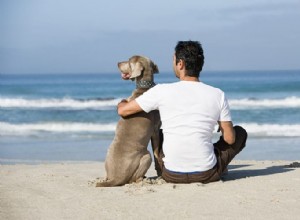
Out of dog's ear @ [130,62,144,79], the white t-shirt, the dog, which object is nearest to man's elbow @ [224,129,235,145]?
the white t-shirt

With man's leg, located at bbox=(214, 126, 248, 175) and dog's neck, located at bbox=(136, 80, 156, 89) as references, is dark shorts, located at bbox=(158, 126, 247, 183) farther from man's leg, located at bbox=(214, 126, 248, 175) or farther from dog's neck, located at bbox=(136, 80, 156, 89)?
dog's neck, located at bbox=(136, 80, 156, 89)

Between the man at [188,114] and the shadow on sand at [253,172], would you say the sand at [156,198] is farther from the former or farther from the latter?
the man at [188,114]

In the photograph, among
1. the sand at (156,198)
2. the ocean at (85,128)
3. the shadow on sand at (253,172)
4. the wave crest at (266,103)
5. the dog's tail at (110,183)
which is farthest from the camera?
the wave crest at (266,103)

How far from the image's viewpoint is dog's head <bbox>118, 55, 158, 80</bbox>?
6.07m

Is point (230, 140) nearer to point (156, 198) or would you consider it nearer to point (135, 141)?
point (135, 141)

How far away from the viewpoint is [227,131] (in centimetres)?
570

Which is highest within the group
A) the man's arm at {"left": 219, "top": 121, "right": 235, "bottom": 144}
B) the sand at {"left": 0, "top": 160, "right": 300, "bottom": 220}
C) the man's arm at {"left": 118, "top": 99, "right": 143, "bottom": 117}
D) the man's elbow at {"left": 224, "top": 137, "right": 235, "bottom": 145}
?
the man's arm at {"left": 118, "top": 99, "right": 143, "bottom": 117}

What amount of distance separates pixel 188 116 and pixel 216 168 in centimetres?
66

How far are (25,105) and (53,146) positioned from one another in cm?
1462

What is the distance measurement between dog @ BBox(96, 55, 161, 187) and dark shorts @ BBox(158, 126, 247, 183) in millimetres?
206

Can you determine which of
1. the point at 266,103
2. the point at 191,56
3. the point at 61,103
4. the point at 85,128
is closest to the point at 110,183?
the point at 191,56

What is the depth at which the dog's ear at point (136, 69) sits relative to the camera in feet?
19.9

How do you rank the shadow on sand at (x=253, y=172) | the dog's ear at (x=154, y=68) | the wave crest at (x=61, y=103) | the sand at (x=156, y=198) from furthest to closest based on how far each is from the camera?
the wave crest at (x=61, y=103) < the shadow on sand at (x=253, y=172) < the dog's ear at (x=154, y=68) < the sand at (x=156, y=198)

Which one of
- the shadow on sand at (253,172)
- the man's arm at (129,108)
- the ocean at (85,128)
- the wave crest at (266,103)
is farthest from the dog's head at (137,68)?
the wave crest at (266,103)
